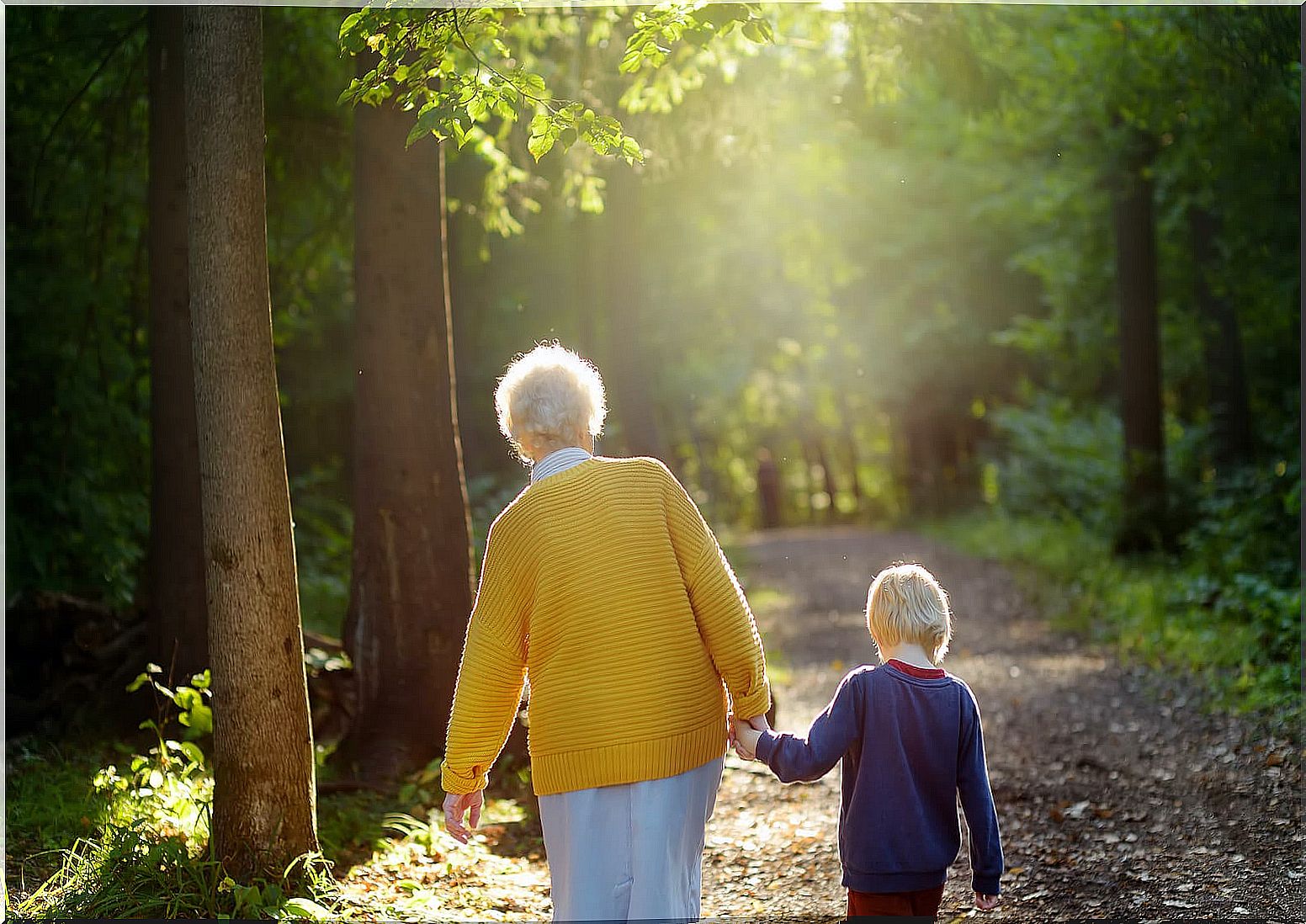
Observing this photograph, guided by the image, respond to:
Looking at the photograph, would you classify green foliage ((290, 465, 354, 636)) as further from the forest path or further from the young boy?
the young boy

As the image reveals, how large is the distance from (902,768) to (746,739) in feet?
1.48

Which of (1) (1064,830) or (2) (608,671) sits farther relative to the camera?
(1) (1064,830)

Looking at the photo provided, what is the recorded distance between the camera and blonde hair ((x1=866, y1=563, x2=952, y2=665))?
363 centimetres

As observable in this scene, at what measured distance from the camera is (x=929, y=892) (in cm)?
363

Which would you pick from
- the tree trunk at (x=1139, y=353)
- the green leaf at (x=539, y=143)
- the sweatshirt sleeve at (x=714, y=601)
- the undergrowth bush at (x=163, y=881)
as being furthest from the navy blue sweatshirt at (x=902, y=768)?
the tree trunk at (x=1139, y=353)

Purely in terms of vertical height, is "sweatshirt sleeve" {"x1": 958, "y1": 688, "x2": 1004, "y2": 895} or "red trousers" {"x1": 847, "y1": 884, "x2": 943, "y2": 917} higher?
"sweatshirt sleeve" {"x1": 958, "y1": 688, "x2": 1004, "y2": 895}

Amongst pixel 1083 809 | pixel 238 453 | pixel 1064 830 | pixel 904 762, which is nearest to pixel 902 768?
pixel 904 762

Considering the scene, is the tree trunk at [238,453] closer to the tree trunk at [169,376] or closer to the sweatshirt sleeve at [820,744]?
the sweatshirt sleeve at [820,744]

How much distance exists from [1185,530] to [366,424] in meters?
10.9

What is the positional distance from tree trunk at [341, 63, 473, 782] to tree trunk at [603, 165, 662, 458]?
675 cm

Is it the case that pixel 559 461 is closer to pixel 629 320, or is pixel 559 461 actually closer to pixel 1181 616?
pixel 1181 616

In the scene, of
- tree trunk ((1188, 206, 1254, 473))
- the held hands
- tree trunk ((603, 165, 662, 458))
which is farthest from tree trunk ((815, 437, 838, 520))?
the held hands

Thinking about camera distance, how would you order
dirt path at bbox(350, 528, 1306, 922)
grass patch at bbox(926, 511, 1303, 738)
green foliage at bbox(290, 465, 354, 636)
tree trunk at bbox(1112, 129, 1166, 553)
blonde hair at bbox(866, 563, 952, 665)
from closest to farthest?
blonde hair at bbox(866, 563, 952, 665) → dirt path at bbox(350, 528, 1306, 922) → grass patch at bbox(926, 511, 1303, 738) → green foliage at bbox(290, 465, 354, 636) → tree trunk at bbox(1112, 129, 1166, 553)

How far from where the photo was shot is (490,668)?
11.7 ft
